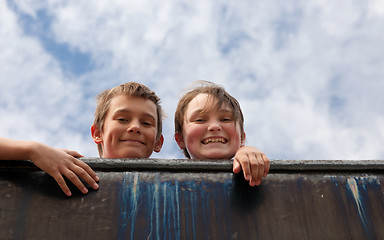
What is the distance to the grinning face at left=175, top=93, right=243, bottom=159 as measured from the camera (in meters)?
2.52

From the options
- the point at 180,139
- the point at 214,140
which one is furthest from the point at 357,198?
the point at 180,139

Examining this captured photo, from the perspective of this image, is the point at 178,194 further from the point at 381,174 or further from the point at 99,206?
the point at 381,174

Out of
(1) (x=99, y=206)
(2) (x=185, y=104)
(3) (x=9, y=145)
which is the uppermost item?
(2) (x=185, y=104)

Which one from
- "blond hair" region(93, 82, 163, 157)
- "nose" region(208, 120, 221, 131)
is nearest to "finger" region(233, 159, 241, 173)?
"nose" region(208, 120, 221, 131)

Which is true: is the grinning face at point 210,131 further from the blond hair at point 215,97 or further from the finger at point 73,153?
the finger at point 73,153

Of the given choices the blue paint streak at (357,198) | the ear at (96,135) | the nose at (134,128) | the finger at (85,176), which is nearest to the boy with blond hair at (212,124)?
the nose at (134,128)

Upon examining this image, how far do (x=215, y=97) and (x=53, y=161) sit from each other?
4.55 ft

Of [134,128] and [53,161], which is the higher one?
[134,128]

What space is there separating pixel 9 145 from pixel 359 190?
61.2 inches

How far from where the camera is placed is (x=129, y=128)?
2.56 m

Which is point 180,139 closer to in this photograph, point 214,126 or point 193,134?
point 193,134

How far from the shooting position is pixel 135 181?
64.6 inches

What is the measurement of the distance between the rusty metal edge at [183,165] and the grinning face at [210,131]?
0.77 meters

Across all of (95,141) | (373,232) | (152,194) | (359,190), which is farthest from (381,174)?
(95,141)
